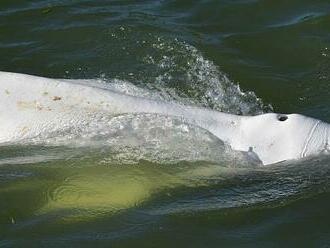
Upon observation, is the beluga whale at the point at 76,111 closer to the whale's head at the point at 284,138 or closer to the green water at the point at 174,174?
the whale's head at the point at 284,138

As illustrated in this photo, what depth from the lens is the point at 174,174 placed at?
5.39m

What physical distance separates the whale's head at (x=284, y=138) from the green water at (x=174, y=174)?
0.09 metres

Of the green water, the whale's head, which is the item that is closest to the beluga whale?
the whale's head

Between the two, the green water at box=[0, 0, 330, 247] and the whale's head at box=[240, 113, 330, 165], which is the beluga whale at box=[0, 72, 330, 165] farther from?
the green water at box=[0, 0, 330, 247]

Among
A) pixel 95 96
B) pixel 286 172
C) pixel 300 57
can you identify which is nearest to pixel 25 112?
pixel 95 96

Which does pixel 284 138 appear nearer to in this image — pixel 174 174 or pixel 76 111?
pixel 174 174

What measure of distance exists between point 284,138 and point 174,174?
85 cm

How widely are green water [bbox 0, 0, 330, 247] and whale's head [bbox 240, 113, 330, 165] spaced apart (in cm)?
9

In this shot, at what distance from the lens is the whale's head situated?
5.22 metres

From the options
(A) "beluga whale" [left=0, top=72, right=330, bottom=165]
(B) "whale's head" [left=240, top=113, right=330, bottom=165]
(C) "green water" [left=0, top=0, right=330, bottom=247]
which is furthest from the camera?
(A) "beluga whale" [left=0, top=72, right=330, bottom=165]

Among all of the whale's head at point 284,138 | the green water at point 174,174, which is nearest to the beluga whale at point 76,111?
the whale's head at point 284,138

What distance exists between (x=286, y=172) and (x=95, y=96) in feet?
5.12

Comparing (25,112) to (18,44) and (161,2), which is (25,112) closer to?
(18,44)

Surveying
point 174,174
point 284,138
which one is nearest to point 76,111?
point 174,174
